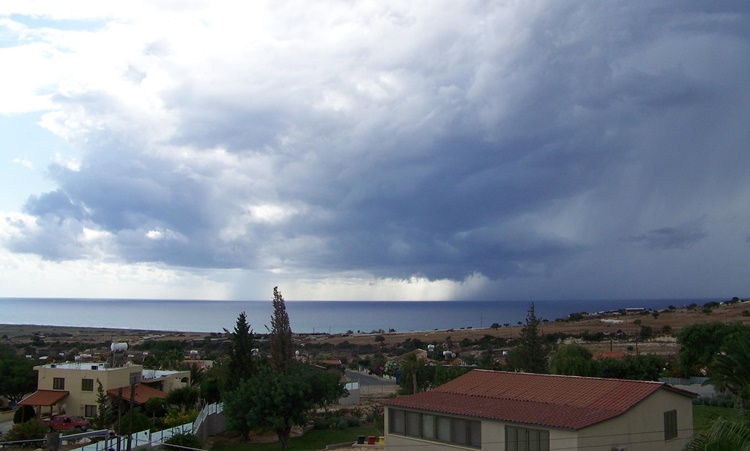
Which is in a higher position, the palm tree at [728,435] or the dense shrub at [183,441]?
the palm tree at [728,435]

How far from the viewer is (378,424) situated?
135 ft

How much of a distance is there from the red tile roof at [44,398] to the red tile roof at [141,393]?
4194 millimetres

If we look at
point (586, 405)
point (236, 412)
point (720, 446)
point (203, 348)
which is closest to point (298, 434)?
point (236, 412)

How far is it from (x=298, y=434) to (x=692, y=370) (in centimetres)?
3526

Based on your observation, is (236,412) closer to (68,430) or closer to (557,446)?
(68,430)

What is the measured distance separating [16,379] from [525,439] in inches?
1911

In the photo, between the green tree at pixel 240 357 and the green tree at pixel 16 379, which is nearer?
the green tree at pixel 240 357

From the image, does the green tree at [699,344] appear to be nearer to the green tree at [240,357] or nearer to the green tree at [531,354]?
the green tree at [531,354]

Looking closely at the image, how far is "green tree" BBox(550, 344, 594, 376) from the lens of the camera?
49.4 meters

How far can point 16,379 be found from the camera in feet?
189

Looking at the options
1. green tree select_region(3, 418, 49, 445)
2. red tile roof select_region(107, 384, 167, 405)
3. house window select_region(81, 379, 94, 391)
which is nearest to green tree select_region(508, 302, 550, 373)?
red tile roof select_region(107, 384, 167, 405)

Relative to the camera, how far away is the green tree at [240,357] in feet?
165

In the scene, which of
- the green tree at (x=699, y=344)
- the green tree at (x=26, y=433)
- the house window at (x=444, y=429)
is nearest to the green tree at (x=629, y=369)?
the green tree at (x=699, y=344)

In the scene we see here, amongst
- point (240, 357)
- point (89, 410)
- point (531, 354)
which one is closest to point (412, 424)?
point (240, 357)
